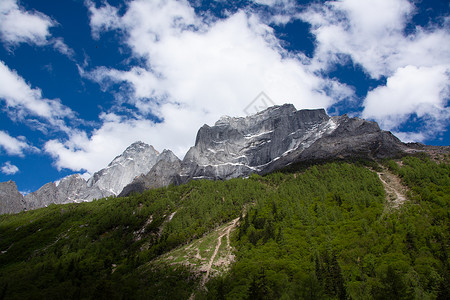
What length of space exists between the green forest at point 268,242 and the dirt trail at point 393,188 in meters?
2.87

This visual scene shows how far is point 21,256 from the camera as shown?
143 metres

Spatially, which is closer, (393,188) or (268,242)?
(268,242)

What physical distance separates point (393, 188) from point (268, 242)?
82.2 meters

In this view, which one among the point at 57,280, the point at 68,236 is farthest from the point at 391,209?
the point at 68,236

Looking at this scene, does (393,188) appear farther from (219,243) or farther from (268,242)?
(219,243)

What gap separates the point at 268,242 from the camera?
341 ft

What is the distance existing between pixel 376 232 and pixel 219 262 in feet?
190

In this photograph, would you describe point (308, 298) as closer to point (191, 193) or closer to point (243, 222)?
point (243, 222)

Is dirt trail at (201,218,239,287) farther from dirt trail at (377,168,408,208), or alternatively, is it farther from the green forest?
dirt trail at (377,168,408,208)

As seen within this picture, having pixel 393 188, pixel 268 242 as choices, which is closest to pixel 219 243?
pixel 268 242

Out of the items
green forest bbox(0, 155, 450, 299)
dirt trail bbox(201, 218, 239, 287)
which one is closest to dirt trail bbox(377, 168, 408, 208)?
green forest bbox(0, 155, 450, 299)

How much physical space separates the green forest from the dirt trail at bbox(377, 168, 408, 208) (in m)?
2.87

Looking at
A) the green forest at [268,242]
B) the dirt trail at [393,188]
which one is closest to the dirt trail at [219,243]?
the green forest at [268,242]

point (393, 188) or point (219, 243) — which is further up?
point (393, 188)
